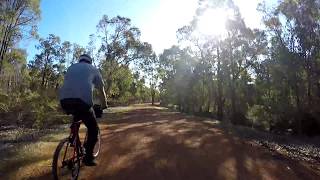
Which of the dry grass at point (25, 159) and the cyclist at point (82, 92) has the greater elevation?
the cyclist at point (82, 92)

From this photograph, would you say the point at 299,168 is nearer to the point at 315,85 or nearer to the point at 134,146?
the point at 134,146

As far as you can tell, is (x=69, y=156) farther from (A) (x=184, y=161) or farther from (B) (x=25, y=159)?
(A) (x=184, y=161)

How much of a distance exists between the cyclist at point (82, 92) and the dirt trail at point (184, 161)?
1.16 metres

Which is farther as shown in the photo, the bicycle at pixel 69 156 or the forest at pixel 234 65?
the forest at pixel 234 65

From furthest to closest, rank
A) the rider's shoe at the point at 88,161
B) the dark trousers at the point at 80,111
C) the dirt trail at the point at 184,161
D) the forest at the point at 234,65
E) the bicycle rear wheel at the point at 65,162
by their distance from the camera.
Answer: the forest at the point at 234,65 < the dirt trail at the point at 184,161 < the rider's shoe at the point at 88,161 < the dark trousers at the point at 80,111 < the bicycle rear wheel at the point at 65,162

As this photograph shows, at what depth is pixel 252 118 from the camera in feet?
139

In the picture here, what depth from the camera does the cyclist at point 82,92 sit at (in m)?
7.09

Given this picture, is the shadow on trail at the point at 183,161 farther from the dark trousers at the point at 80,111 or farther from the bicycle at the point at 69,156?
the dark trousers at the point at 80,111

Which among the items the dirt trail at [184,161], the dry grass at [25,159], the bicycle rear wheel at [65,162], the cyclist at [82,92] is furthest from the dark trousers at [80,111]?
the dry grass at [25,159]

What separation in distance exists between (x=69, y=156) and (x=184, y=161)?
321 centimetres

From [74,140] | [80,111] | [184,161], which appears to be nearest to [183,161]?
[184,161]

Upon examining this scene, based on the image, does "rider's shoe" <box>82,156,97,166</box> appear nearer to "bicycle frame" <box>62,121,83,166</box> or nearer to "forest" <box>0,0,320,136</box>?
"bicycle frame" <box>62,121,83,166</box>

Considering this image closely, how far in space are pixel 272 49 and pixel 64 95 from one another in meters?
30.6

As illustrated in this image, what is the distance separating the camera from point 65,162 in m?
6.99
